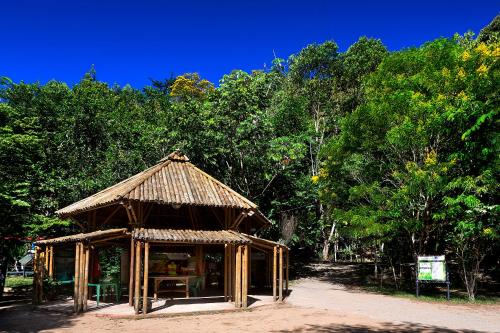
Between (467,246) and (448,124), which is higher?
(448,124)

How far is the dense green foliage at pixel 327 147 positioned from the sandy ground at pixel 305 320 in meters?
3.66

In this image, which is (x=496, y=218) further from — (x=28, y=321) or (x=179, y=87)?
(x=179, y=87)

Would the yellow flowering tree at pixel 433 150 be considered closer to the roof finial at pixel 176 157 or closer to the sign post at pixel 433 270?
the sign post at pixel 433 270

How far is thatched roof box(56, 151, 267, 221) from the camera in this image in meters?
15.4

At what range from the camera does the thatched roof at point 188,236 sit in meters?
14.4

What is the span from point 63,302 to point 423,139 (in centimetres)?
1562

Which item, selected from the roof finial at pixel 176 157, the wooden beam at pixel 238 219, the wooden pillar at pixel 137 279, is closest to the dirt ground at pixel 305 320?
the wooden pillar at pixel 137 279

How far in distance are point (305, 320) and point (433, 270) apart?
24.8 ft

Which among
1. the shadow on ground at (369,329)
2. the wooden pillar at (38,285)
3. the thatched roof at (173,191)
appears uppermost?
the thatched roof at (173,191)

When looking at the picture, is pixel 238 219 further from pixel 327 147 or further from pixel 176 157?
pixel 327 147

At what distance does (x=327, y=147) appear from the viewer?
23062mm

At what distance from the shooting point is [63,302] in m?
16.4

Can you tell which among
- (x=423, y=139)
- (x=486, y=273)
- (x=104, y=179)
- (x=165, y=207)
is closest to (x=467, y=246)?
(x=423, y=139)

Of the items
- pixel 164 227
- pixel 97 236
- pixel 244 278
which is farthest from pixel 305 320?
pixel 164 227
